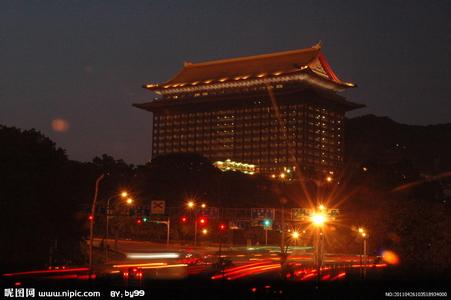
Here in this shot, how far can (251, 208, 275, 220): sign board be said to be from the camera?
252 ft

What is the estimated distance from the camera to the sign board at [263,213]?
252 ft

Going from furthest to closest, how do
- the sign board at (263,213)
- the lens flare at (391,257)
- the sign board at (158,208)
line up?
1. the sign board at (263,213)
2. the sign board at (158,208)
3. the lens flare at (391,257)

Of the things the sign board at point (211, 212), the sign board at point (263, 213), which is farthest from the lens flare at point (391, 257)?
the sign board at point (211, 212)

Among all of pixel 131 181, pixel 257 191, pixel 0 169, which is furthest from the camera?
pixel 257 191

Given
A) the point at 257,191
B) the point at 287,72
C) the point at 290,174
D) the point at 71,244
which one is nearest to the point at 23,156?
the point at 71,244

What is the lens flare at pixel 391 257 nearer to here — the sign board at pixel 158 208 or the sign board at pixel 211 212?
the sign board at pixel 158 208

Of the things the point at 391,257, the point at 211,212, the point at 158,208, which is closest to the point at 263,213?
the point at 211,212

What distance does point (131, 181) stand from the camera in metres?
114

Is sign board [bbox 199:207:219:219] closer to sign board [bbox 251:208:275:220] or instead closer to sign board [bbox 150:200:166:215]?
Answer: sign board [bbox 251:208:275:220]

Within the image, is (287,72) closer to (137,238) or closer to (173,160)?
(173,160)

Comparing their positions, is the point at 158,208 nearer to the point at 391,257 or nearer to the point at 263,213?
the point at 263,213

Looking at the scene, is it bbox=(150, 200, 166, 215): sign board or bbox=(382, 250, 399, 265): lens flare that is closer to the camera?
bbox=(382, 250, 399, 265): lens flare

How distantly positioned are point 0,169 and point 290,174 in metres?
140

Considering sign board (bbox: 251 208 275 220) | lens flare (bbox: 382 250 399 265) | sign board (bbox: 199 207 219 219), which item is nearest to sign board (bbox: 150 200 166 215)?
sign board (bbox: 251 208 275 220)
